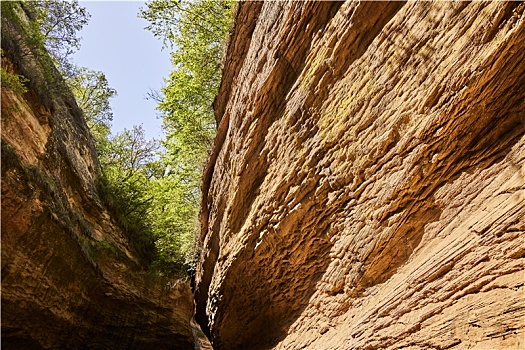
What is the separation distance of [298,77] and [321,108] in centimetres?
96

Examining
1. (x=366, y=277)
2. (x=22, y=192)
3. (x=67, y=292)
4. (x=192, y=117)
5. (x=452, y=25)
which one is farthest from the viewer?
(x=192, y=117)

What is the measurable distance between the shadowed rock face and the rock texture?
4.50 meters

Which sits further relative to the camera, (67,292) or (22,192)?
(67,292)

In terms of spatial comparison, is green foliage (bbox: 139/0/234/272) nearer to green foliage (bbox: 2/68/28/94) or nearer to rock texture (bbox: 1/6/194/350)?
rock texture (bbox: 1/6/194/350)

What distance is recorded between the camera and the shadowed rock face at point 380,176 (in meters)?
4.08

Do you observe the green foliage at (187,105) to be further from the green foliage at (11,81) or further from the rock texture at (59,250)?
the green foliage at (11,81)

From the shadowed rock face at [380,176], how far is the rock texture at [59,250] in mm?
4502

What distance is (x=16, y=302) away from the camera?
8180mm

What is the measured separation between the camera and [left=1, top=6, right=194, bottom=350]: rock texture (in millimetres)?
7957

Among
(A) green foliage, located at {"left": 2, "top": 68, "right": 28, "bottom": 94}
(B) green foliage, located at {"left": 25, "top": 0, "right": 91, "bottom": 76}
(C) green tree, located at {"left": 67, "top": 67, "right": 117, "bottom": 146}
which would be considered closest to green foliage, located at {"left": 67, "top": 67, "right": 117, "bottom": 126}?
(C) green tree, located at {"left": 67, "top": 67, "right": 117, "bottom": 146}

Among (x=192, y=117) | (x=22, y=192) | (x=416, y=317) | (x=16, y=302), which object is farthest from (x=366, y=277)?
(x=192, y=117)

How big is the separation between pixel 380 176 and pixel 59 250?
818cm

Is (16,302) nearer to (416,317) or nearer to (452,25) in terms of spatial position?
(416,317)

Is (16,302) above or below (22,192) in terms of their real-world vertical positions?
below
